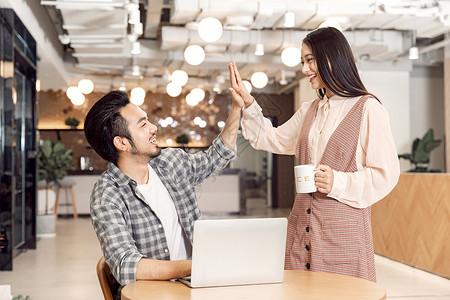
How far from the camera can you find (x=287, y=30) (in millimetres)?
8555

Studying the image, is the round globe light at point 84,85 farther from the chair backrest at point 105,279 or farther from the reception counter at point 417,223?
the chair backrest at point 105,279

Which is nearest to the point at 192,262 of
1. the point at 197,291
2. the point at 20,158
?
the point at 197,291

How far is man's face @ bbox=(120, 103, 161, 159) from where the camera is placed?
2.04 m

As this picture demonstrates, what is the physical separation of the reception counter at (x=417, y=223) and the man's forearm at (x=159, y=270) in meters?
4.37

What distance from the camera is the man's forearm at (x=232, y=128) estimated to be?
213 cm

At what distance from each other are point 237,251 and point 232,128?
26.1 inches

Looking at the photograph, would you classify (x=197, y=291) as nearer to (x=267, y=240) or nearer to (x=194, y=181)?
(x=267, y=240)

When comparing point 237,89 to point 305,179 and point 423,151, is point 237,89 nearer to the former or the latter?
point 305,179

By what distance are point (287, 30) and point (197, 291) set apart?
732 cm

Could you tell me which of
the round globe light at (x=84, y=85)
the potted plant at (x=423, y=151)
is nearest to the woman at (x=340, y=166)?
the potted plant at (x=423, y=151)

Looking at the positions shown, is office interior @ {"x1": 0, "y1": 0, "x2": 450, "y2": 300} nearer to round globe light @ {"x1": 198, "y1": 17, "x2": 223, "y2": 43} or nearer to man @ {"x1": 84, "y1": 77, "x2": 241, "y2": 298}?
round globe light @ {"x1": 198, "y1": 17, "x2": 223, "y2": 43}

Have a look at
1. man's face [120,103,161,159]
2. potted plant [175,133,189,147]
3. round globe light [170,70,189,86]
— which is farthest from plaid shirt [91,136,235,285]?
potted plant [175,133,189,147]

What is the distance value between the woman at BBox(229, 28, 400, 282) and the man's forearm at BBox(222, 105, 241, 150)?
9.6 inches

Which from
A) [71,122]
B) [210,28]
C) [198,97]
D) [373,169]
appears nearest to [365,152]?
[373,169]
